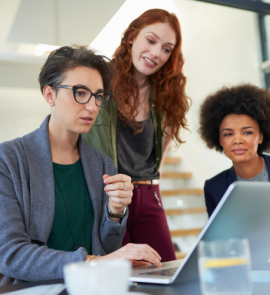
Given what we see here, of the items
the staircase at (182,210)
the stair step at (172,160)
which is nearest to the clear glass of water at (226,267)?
the staircase at (182,210)

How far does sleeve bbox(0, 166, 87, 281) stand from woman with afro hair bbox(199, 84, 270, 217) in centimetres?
119

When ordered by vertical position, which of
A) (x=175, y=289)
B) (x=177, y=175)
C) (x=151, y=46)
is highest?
(x=151, y=46)

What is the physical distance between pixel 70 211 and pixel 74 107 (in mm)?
407

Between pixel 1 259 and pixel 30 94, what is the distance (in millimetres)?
2098

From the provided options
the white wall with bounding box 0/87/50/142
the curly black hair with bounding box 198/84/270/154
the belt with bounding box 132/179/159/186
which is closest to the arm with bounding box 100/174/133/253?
the belt with bounding box 132/179/159/186

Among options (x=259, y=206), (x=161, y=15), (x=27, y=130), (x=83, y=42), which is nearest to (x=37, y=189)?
(x=259, y=206)

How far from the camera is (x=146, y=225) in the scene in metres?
1.92

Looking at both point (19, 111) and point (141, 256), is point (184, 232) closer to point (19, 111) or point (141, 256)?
point (19, 111)

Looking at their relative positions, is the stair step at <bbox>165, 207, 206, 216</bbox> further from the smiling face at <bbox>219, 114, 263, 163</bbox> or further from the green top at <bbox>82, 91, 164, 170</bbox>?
the green top at <bbox>82, 91, 164, 170</bbox>

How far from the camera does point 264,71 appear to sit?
427cm

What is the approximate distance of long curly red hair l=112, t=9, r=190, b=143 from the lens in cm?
201

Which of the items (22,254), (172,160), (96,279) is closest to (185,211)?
Result: (172,160)

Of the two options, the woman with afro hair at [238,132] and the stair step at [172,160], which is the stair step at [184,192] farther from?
the woman with afro hair at [238,132]

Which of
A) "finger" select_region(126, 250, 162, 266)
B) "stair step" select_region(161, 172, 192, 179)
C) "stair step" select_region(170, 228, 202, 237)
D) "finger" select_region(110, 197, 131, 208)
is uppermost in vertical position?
"stair step" select_region(161, 172, 192, 179)
